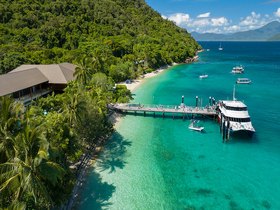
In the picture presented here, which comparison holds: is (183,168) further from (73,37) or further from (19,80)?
(73,37)

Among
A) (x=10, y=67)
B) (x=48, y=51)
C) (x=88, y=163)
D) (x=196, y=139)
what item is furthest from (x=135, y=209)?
(x=48, y=51)

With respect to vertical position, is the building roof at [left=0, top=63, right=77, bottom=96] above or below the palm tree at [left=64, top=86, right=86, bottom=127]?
above

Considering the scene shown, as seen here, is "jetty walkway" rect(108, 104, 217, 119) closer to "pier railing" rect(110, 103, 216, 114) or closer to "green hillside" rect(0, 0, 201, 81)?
"pier railing" rect(110, 103, 216, 114)

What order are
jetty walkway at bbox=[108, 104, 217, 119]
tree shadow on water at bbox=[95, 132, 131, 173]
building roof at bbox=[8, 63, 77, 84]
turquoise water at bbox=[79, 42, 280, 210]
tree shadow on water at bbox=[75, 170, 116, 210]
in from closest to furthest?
1. tree shadow on water at bbox=[75, 170, 116, 210]
2. turquoise water at bbox=[79, 42, 280, 210]
3. tree shadow on water at bbox=[95, 132, 131, 173]
4. building roof at bbox=[8, 63, 77, 84]
5. jetty walkway at bbox=[108, 104, 217, 119]

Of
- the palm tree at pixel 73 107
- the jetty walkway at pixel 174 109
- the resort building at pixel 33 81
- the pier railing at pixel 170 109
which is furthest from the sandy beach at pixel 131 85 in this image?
the palm tree at pixel 73 107

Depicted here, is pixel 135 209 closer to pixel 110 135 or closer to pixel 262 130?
pixel 110 135

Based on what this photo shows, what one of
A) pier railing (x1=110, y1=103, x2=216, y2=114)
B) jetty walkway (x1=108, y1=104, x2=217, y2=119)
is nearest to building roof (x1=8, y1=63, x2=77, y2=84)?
jetty walkway (x1=108, y1=104, x2=217, y2=119)

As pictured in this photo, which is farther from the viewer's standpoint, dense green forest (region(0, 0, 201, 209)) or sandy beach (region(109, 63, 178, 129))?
sandy beach (region(109, 63, 178, 129))
